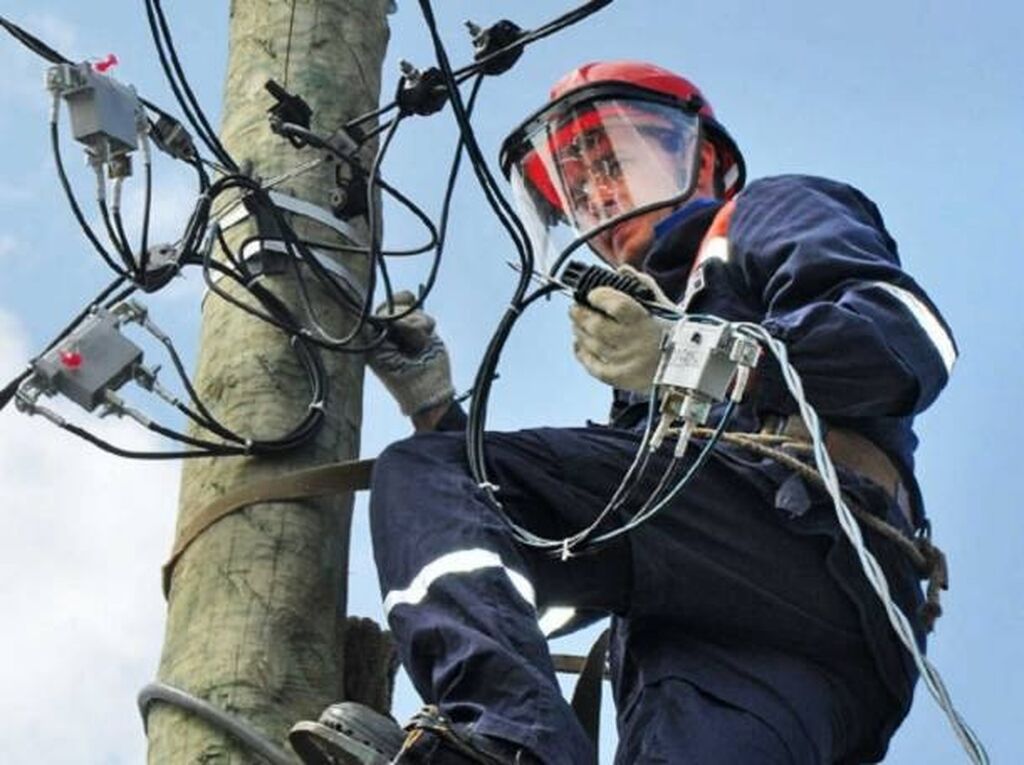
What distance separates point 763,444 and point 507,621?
749mm

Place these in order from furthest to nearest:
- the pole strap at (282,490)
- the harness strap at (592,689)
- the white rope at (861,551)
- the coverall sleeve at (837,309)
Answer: the harness strap at (592,689) → the pole strap at (282,490) → the coverall sleeve at (837,309) → the white rope at (861,551)

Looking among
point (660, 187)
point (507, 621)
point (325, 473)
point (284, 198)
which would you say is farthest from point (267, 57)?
point (507, 621)

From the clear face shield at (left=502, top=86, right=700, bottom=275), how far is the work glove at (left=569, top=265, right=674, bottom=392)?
64cm

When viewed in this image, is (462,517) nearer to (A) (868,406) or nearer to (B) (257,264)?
(A) (868,406)

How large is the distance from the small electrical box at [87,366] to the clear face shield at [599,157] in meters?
0.90

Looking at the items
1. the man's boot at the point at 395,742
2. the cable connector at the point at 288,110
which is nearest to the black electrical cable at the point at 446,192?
the cable connector at the point at 288,110

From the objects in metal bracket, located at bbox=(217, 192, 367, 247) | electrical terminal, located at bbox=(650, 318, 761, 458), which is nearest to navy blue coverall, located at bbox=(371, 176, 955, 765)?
electrical terminal, located at bbox=(650, 318, 761, 458)

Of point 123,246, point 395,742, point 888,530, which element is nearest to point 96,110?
point 123,246

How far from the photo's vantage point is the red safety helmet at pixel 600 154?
4969 mm

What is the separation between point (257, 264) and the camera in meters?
4.87

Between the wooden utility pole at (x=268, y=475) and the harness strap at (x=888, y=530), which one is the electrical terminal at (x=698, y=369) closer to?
the harness strap at (x=888, y=530)

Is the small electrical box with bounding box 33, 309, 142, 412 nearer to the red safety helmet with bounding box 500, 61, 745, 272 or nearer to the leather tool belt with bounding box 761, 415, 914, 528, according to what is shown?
the red safety helmet with bounding box 500, 61, 745, 272

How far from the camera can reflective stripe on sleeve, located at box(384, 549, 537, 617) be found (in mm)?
3863

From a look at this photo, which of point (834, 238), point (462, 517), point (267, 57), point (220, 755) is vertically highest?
point (267, 57)
